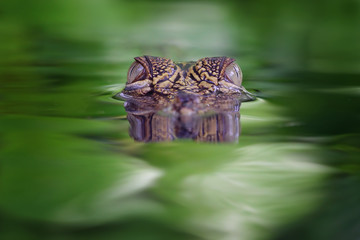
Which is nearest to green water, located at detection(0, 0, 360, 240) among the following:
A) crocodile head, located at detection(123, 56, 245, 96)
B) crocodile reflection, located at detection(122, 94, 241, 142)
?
crocodile reflection, located at detection(122, 94, 241, 142)

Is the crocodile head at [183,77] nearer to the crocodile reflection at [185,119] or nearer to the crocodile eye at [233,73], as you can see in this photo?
the crocodile eye at [233,73]

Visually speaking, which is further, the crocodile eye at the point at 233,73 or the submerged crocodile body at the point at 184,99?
the crocodile eye at the point at 233,73

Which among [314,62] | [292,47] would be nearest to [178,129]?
[314,62]

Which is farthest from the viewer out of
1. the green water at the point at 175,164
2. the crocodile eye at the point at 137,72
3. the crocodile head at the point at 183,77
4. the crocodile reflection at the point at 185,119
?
the crocodile eye at the point at 137,72

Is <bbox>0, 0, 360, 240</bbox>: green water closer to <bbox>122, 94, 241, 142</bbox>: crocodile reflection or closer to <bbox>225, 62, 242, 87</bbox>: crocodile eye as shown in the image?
<bbox>122, 94, 241, 142</bbox>: crocodile reflection

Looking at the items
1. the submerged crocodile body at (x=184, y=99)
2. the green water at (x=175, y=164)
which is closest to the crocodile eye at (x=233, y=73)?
the submerged crocodile body at (x=184, y=99)

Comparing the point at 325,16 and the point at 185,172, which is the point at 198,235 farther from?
the point at 325,16

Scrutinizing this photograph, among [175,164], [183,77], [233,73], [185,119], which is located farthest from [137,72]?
[175,164]
